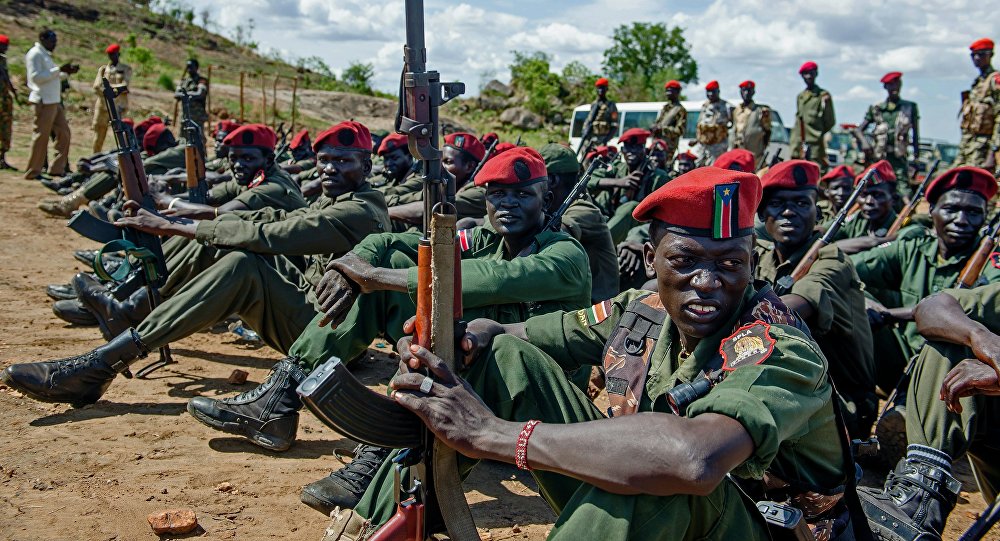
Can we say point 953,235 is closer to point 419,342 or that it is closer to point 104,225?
point 419,342

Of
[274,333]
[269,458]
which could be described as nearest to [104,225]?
[274,333]

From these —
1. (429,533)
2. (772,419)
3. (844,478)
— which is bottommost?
(429,533)

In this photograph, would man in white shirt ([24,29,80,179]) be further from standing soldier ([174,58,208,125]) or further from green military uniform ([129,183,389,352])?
green military uniform ([129,183,389,352])

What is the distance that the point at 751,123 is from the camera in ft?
49.3

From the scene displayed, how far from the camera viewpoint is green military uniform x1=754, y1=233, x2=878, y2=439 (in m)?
4.31

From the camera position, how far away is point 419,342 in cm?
257

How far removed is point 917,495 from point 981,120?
10597 millimetres

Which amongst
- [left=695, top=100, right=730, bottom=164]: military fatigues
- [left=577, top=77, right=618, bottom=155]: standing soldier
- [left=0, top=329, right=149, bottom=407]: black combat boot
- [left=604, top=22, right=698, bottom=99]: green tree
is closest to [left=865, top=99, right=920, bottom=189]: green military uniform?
[left=695, top=100, right=730, bottom=164]: military fatigues

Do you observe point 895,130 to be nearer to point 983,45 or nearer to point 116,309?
point 983,45

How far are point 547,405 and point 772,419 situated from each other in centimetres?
76

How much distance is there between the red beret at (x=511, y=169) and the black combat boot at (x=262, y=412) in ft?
4.96

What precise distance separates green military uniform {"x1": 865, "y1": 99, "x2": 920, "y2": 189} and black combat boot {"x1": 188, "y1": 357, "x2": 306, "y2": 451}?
39.0 ft

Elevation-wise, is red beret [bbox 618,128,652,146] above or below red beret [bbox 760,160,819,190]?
above

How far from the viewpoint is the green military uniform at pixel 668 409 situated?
2055 mm
